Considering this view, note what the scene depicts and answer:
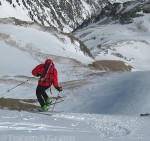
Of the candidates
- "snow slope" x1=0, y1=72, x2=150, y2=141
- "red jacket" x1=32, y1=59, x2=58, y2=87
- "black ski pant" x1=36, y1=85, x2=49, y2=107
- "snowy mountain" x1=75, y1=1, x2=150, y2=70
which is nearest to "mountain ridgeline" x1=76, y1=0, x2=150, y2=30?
"snowy mountain" x1=75, y1=1, x2=150, y2=70

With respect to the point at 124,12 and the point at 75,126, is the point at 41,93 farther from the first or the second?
the point at 124,12

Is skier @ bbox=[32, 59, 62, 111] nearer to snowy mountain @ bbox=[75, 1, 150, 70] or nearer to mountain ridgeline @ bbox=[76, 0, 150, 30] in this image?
snowy mountain @ bbox=[75, 1, 150, 70]

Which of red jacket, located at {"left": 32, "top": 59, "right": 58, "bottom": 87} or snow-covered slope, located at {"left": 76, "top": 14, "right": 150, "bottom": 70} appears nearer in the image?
red jacket, located at {"left": 32, "top": 59, "right": 58, "bottom": 87}

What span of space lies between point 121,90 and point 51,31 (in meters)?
45.0

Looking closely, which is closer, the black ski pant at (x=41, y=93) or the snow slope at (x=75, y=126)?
the snow slope at (x=75, y=126)

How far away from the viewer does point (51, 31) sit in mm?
73250

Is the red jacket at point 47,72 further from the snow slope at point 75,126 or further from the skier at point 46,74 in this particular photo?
the snow slope at point 75,126

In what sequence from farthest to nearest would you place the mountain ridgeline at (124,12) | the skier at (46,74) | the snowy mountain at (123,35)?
the mountain ridgeline at (124,12), the snowy mountain at (123,35), the skier at (46,74)

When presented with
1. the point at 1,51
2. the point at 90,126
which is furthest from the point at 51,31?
the point at 90,126

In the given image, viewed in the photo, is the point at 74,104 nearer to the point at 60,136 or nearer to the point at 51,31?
the point at 60,136

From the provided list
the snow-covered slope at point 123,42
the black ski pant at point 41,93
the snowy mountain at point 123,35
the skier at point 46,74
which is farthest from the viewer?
the snowy mountain at point 123,35

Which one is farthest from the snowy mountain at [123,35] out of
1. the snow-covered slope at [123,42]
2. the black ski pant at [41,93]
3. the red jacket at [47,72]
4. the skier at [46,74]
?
the red jacket at [47,72]

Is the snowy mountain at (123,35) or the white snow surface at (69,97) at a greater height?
the white snow surface at (69,97)

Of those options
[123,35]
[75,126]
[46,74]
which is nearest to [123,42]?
[123,35]
